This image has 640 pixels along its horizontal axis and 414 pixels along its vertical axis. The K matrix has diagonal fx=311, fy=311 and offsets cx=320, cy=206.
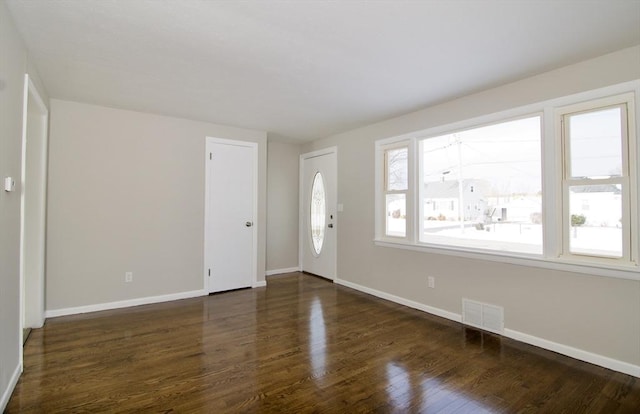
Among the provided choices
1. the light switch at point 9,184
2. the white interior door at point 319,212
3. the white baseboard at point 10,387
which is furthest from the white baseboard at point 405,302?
the light switch at point 9,184

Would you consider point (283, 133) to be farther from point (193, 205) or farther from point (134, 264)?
point (134, 264)

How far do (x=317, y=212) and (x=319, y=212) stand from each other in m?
0.06

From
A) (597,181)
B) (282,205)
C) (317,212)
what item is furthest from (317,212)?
(597,181)

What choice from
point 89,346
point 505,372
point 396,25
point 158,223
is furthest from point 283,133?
point 505,372

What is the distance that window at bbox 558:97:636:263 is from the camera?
94.3 inches

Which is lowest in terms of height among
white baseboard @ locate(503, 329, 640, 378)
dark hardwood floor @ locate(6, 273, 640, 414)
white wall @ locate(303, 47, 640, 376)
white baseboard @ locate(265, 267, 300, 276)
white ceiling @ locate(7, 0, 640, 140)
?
dark hardwood floor @ locate(6, 273, 640, 414)

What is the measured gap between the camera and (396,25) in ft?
6.79

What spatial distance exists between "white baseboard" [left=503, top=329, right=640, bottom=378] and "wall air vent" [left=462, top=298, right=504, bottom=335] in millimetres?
100

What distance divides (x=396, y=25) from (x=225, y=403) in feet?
8.82

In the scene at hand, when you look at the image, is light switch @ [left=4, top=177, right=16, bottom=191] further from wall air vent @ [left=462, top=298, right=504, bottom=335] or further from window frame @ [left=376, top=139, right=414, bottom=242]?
wall air vent @ [left=462, top=298, right=504, bottom=335]

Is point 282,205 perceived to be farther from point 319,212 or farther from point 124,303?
point 124,303

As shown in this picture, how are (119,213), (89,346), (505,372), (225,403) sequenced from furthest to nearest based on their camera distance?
1. (119,213)
2. (89,346)
3. (505,372)
4. (225,403)

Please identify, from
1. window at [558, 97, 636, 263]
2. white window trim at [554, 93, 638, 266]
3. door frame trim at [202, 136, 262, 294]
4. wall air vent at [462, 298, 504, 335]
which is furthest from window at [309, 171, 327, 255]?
white window trim at [554, 93, 638, 266]

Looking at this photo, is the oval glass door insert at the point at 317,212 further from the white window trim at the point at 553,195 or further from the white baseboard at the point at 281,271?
the white window trim at the point at 553,195
